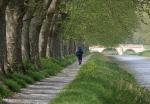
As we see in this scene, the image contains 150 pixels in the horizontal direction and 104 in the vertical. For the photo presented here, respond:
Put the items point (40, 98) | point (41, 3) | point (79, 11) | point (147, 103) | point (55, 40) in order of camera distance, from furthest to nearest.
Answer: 1. point (55, 40)
2. point (79, 11)
3. point (41, 3)
4. point (147, 103)
5. point (40, 98)

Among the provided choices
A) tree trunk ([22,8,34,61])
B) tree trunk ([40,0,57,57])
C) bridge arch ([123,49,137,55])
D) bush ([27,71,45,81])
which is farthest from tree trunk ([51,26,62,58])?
bridge arch ([123,49,137,55])

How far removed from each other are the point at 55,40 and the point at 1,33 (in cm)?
3459

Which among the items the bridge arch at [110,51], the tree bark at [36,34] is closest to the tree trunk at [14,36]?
the tree bark at [36,34]

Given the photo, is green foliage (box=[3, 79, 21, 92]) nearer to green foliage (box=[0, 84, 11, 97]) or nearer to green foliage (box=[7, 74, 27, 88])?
Result: green foliage (box=[0, 84, 11, 97])

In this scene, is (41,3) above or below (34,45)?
Result: above

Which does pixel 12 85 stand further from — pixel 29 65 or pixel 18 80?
pixel 29 65

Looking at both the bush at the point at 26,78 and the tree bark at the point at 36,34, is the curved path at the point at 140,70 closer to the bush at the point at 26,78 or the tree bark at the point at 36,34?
the tree bark at the point at 36,34

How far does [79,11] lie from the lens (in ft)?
126

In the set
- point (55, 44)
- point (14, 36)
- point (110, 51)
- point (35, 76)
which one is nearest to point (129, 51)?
point (110, 51)

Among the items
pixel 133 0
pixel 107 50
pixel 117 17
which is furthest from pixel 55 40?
pixel 107 50

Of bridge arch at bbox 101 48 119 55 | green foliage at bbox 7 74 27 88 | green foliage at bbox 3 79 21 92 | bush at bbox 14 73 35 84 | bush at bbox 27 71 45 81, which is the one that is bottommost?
bridge arch at bbox 101 48 119 55

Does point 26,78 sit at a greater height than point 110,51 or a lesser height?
greater

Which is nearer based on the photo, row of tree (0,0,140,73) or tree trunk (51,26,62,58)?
row of tree (0,0,140,73)

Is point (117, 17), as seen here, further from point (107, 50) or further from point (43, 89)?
point (107, 50)
